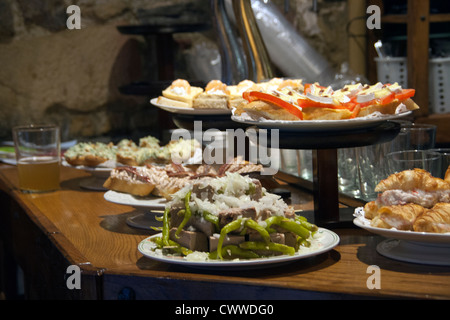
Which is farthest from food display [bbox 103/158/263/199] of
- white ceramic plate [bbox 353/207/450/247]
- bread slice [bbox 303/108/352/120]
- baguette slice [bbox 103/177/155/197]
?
white ceramic plate [bbox 353/207/450/247]

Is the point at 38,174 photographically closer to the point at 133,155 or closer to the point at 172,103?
the point at 133,155

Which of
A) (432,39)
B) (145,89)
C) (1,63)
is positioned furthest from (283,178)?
(1,63)

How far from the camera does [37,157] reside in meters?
2.10

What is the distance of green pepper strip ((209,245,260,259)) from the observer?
1136 mm

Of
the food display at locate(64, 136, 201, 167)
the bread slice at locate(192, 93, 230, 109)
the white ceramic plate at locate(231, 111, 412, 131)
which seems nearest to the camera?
the white ceramic plate at locate(231, 111, 412, 131)

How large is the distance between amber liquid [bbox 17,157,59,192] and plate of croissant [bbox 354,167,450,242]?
3.65ft

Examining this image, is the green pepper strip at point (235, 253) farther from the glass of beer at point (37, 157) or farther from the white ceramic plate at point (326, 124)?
the glass of beer at point (37, 157)

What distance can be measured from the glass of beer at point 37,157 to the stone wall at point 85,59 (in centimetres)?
122

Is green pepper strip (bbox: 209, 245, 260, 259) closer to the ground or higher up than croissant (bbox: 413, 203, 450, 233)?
closer to the ground

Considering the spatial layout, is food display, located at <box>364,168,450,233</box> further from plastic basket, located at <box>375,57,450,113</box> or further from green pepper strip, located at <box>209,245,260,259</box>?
plastic basket, located at <box>375,57,450,113</box>

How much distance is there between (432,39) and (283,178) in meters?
1.59

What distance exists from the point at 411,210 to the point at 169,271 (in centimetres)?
43
